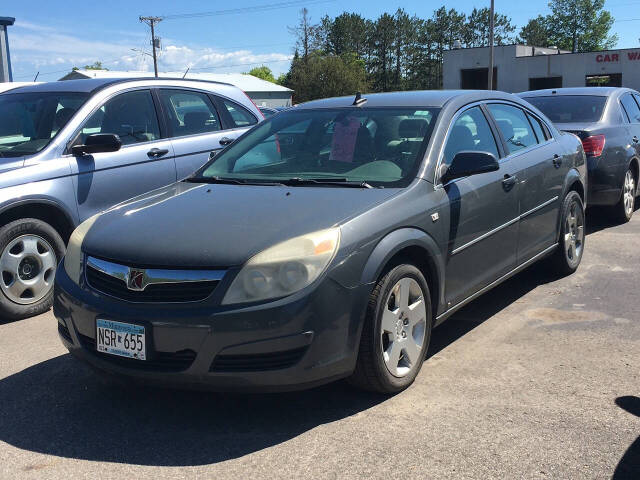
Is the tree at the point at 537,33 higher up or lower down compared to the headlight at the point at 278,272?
higher up

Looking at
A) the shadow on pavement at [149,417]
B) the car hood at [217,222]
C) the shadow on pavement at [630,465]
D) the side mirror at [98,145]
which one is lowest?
the shadow on pavement at [149,417]

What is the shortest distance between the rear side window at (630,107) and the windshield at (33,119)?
641cm

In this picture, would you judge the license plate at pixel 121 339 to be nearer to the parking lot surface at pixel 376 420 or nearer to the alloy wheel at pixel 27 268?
the parking lot surface at pixel 376 420

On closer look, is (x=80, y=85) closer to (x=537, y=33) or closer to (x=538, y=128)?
(x=538, y=128)

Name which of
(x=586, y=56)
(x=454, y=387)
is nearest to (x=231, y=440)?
(x=454, y=387)

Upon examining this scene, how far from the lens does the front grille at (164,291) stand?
10.4ft

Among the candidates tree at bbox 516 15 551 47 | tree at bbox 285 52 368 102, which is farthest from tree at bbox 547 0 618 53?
tree at bbox 285 52 368 102

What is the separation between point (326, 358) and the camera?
3215 millimetres

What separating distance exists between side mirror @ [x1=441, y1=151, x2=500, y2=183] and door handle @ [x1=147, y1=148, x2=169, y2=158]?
3048 millimetres

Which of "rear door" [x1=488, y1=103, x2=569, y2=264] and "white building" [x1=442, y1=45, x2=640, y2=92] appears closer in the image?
"rear door" [x1=488, y1=103, x2=569, y2=264]

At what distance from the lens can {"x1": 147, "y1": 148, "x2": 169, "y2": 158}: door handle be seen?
6.13 metres

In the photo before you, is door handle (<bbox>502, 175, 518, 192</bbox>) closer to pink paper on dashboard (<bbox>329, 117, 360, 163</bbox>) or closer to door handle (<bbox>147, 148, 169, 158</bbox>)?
pink paper on dashboard (<bbox>329, 117, 360, 163</bbox>)

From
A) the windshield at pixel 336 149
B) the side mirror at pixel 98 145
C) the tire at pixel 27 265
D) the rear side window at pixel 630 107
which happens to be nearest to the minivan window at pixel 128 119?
the side mirror at pixel 98 145

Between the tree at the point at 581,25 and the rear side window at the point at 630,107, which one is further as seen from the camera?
the tree at the point at 581,25
